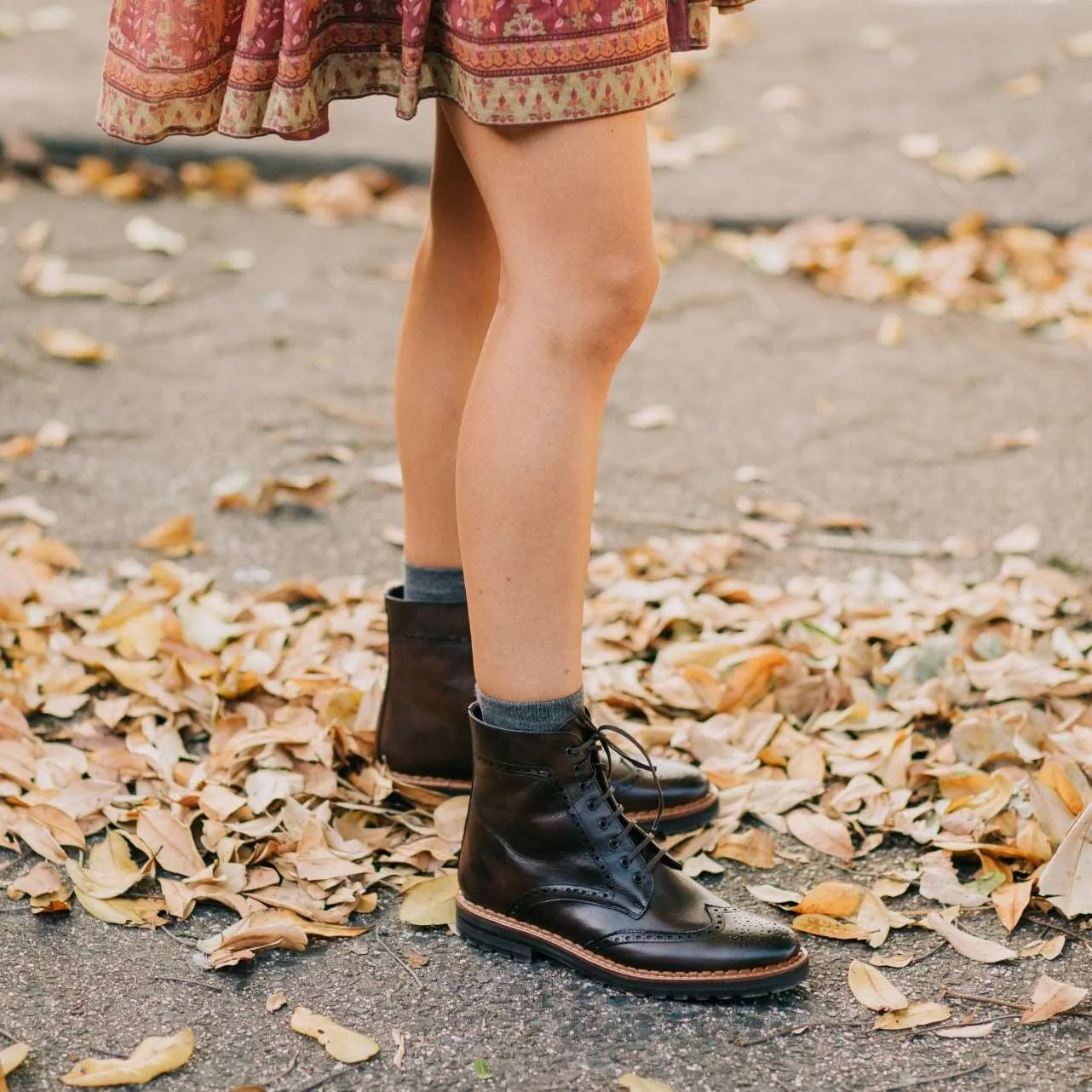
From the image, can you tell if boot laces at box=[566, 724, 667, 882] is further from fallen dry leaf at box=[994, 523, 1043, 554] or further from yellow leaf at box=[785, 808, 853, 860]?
fallen dry leaf at box=[994, 523, 1043, 554]

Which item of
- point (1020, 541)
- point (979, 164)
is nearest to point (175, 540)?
point (1020, 541)

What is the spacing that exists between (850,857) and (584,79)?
934 millimetres

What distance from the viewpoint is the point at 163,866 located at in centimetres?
159

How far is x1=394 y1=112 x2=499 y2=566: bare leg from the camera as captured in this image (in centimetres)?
160

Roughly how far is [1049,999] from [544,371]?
30.2 inches

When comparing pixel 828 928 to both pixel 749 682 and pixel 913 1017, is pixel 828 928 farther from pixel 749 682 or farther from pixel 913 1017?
pixel 749 682

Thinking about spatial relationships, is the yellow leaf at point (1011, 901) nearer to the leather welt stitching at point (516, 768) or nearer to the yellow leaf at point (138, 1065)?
the leather welt stitching at point (516, 768)

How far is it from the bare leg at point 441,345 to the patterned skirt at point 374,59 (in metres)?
0.27

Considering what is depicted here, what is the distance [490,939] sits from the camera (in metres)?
1.47

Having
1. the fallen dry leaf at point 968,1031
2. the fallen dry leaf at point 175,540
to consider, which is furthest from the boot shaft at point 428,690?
the fallen dry leaf at point 175,540

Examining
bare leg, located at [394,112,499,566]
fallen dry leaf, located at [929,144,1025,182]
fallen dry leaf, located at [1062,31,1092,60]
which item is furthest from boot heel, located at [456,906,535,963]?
fallen dry leaf, located at [1062,31,1092,60]

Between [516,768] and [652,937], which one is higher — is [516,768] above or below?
above

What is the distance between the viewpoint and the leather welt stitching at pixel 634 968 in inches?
54.2

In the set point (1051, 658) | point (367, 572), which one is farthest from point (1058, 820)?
point (367, 572)
